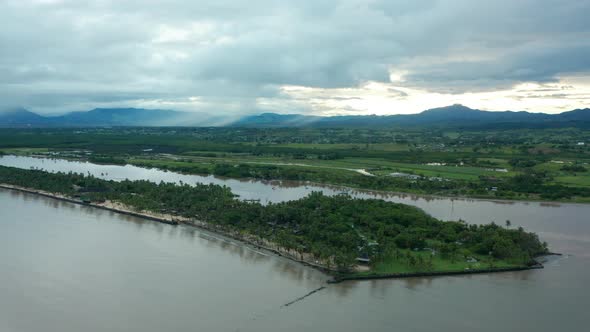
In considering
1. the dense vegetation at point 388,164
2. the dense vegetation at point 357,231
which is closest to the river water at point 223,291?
the dense vegetation at point 357,231

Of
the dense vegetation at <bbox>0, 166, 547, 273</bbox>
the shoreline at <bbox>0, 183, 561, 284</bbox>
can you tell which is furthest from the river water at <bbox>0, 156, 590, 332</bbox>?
the dense vegetation at <bbox>0, 166, 547, 273</bbox>

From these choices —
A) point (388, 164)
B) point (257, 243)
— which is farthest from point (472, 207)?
point (388, 164)

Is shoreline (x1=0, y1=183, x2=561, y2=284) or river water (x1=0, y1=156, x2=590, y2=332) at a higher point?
shoreline (x1=0, y1=183, x2=561, y2=284)

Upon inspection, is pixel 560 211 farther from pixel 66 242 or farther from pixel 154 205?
pixel 66 242

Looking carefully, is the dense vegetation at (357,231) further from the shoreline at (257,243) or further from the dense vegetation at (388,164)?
the dense vegetation at (388,164)

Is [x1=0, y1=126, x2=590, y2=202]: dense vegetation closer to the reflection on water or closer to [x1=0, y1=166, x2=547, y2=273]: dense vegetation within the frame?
the reflection on water

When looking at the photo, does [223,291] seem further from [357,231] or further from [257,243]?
[357,231]
